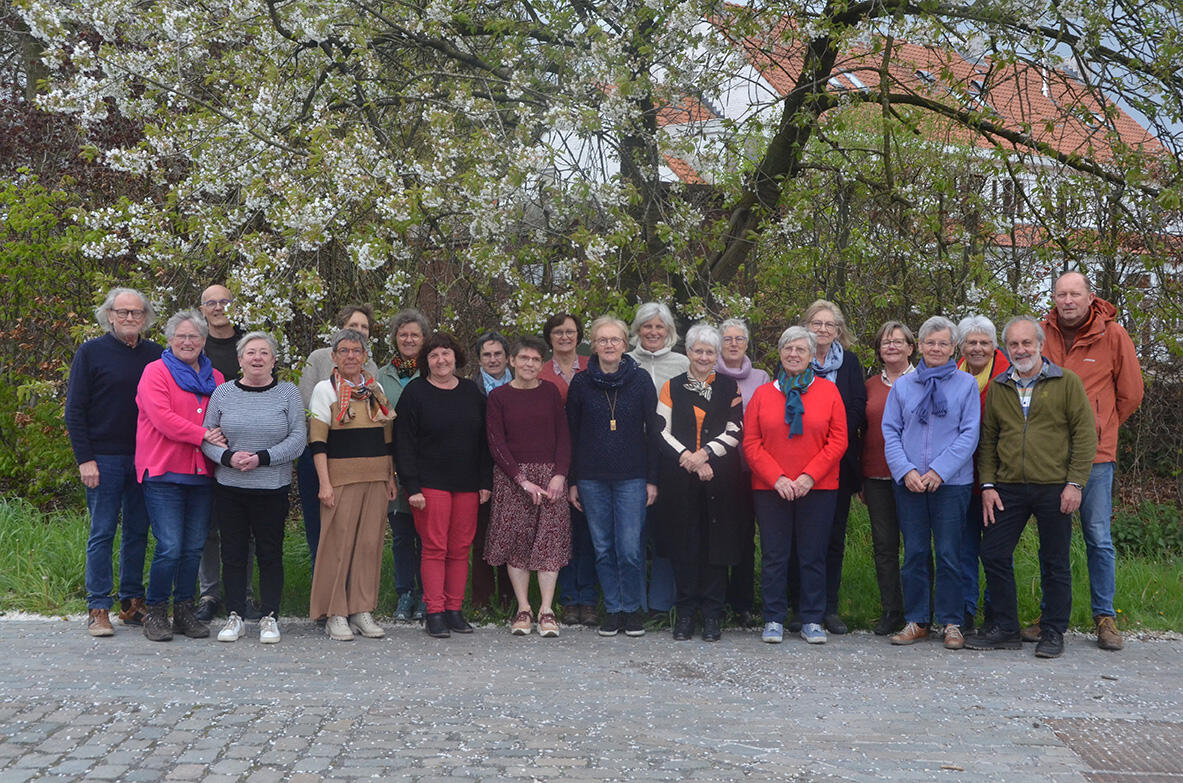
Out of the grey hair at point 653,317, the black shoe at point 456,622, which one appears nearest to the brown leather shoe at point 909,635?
the grey hair at point 653,317

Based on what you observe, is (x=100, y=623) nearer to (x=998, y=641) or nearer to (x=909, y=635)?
(x=909, y=635)

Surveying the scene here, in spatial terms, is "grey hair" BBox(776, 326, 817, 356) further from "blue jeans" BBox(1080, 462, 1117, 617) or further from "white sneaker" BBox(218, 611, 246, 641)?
"white sneaker" BBox(218, 611, 246, 641)

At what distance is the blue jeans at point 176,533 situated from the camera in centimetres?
654

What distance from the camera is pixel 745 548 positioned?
273 inches

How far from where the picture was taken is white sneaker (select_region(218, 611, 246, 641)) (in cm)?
646

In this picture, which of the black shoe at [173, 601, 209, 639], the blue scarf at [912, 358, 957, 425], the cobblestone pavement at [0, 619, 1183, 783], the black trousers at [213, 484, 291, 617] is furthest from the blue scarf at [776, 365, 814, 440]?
the black shoe at [173, 601, 209, 639]

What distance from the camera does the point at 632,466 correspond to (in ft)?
22.6

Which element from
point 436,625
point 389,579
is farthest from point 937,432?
point 389,579

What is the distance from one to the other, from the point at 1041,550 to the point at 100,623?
5.64 m

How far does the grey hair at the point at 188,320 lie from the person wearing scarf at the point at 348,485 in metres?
0.78

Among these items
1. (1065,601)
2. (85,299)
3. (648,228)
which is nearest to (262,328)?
(648,228)

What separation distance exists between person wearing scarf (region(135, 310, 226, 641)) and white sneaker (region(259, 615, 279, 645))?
1.14ft

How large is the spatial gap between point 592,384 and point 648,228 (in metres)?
1.43

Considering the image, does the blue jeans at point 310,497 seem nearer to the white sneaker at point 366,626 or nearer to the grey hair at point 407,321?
the white sneaker at point 366,626
